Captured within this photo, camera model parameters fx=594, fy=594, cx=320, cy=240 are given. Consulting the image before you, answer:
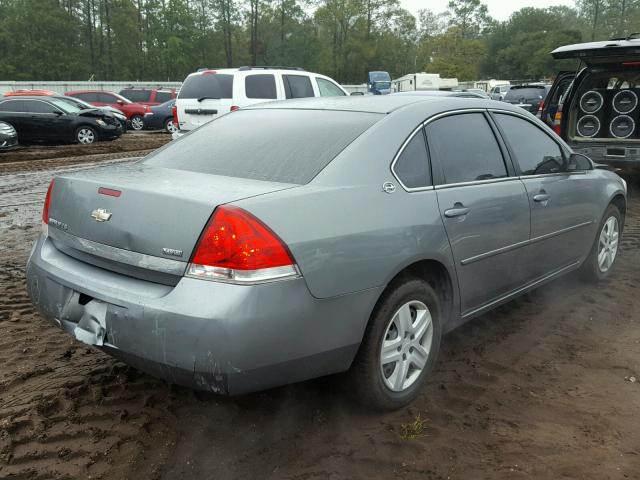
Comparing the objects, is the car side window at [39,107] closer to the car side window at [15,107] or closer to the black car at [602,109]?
the car side window at [15,107]

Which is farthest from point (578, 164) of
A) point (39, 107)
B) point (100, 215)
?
point (39, 107)

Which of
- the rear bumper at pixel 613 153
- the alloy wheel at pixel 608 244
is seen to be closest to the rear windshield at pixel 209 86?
the rear bumper at pixel 613 153

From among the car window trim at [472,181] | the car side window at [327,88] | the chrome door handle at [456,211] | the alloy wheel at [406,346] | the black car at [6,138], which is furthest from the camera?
the black car at [6,138]

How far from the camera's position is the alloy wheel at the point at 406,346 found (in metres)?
2.87

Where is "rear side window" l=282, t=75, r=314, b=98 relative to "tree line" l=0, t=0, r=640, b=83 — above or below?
below

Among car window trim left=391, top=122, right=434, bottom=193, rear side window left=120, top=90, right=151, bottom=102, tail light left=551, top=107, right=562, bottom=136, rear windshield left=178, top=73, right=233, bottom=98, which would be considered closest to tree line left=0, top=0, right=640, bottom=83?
rear side window left=120, top=90, right=151, bottom=102

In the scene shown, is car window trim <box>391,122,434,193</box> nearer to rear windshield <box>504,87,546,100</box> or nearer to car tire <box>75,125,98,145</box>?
car tire <box>75,125,98,145</box>

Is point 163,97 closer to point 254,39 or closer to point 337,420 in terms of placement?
point 337,420

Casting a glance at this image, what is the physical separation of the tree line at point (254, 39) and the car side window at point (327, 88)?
57.3m

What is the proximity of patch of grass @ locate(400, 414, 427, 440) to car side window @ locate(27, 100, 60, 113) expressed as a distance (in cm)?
1570

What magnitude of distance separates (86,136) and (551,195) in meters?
15.0

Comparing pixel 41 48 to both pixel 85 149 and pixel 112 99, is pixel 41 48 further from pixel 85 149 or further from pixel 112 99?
pixel 85 149

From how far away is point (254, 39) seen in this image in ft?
244

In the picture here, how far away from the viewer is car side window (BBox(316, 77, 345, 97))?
11695 millimetres
